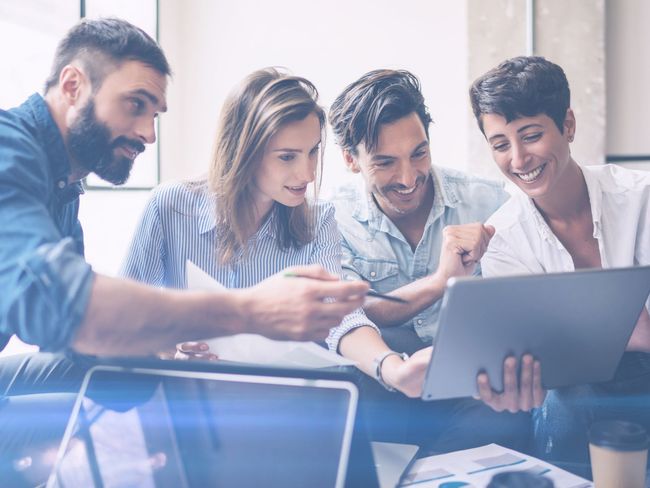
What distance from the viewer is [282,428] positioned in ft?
2.68

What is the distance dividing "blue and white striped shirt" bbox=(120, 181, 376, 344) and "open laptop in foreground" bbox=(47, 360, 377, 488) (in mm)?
697

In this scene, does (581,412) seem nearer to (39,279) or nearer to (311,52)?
(39,279)

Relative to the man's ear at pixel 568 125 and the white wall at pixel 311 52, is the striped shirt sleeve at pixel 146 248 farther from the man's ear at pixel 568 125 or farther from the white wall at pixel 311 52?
the white wall at pixel 311 52

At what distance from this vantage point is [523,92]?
1609 mm

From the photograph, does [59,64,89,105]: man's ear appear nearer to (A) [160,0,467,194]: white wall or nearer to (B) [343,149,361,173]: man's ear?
(B) [343,149,361,173]: man's ear

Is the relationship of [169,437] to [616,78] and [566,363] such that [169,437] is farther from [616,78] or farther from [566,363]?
[616,78]

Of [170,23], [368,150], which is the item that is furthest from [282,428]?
[170,23]

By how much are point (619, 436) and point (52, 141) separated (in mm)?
1074

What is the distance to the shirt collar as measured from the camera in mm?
1228

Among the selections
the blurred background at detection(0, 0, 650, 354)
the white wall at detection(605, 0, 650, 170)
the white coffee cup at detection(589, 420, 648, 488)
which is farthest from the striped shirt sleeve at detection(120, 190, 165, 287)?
the white wall at detection(605, 0, 650, 170)

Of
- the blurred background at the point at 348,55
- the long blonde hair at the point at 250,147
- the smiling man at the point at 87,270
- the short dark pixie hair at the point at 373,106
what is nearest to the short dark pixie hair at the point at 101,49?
the smiling man at the point at 87,270

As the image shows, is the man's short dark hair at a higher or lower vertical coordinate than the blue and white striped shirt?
higher

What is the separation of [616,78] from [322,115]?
1828 millimetres

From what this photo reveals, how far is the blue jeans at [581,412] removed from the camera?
53.7 inches
